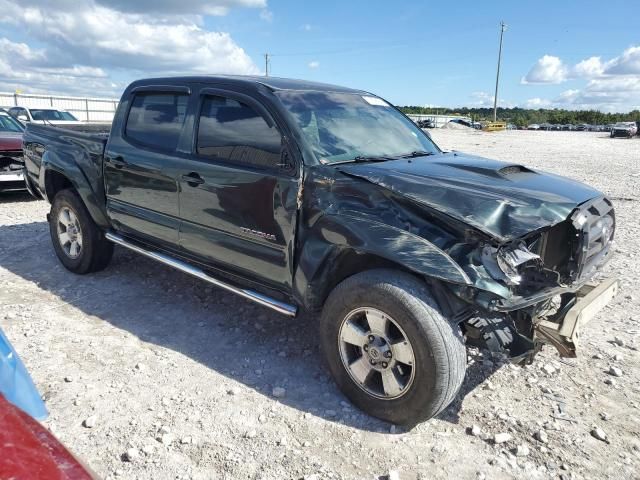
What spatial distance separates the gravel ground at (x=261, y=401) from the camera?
8.91ft

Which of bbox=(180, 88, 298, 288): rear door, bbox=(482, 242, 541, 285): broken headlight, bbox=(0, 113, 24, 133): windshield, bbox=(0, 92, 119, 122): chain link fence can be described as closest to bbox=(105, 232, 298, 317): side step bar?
bbox=(180, 88, 298, 288): rear door

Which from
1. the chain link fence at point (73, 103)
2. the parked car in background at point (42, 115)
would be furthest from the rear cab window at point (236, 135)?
the chain link fence at point (73, 103)

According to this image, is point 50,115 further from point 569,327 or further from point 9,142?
point 569,327

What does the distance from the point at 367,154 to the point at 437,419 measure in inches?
70.6

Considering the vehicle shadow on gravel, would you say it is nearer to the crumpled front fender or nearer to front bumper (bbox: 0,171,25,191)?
the crumpled front fender

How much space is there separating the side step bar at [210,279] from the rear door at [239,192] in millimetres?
118

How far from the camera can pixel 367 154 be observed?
11.9ft

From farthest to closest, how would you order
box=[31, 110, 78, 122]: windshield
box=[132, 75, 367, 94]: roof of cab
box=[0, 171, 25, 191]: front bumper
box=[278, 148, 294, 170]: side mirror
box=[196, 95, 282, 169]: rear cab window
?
1. box=[31, 110, 78, 122]: windshield
2. box=[0, 171, 25, 191]: front bumper
3. box=[132, 75, 367, 94]: roof of cab
4. box=[196, 95, 282, 169]: rear cab window
5. box=[278, 148, 294, 170]: side mirror

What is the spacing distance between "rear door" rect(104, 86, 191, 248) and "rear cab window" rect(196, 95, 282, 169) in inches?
9.3

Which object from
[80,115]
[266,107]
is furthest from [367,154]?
[80,115]

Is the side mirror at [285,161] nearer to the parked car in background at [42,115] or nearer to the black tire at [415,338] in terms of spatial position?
the black tire at [415,338]

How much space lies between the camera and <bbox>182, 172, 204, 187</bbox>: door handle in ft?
12.5

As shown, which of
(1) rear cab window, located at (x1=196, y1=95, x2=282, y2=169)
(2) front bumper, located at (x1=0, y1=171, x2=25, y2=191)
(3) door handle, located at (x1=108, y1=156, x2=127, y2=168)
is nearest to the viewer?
(1) rear cab window, located at (x1=196, y1=95, x2=282, y2=169)

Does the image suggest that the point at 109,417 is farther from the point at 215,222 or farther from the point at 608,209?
the point at 608,209
